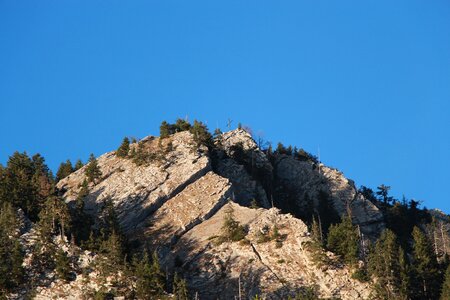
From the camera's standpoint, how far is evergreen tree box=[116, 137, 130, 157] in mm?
167688

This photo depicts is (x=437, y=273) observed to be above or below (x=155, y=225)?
below

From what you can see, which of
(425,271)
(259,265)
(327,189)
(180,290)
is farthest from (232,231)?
(327,189)

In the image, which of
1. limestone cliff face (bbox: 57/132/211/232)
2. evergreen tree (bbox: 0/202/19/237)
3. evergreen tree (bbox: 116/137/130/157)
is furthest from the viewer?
evergreen tree (bbox: 116/137/130/157)

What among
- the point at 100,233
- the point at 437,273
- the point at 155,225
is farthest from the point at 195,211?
the point at 437,273

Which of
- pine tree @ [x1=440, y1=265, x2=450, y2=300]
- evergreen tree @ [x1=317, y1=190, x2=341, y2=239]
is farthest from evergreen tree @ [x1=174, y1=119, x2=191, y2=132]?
pine tree @ [x1=440, y1=265, x2=450, y2=300]

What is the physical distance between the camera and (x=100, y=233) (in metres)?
142

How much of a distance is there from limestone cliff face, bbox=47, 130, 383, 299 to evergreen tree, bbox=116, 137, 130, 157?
1447mm

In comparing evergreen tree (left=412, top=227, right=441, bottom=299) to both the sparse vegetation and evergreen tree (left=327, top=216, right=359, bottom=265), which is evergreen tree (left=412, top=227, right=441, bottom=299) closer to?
evergreen tree (left=327, top=216, right=359, bottom=265)

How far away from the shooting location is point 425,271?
139m

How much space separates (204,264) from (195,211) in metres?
14.8

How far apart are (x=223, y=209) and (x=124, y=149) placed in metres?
25.0

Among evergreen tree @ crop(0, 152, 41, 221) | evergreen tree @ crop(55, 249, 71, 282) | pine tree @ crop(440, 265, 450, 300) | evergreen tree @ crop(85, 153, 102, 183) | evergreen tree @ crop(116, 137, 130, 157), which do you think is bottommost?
pine tree @ crop(440, 265, 450, 300)

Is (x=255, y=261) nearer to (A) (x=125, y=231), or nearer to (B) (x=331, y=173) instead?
(A) (x=125, y=231)

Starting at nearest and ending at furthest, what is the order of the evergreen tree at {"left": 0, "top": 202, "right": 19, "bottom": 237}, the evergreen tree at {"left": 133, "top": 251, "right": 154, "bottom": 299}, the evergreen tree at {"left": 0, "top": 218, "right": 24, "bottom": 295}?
the evergreen tree at {"left": 133, "top": 251, "right": 154, "bottom": 299}, the evergreen tree at {"left": 0, "top": 218, "right": 24, "bottom": 295}, the evergreen tree at {"left": 0, "top": 202, "right": 19, "bottom": 237}
